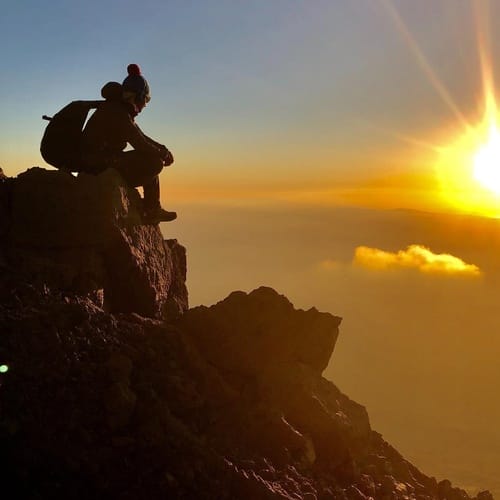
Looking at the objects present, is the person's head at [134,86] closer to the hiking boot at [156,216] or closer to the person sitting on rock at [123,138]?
the person sitting on rock at [123,138]

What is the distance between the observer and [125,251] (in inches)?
511

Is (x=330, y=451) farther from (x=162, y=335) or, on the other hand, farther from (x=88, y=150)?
(x=88, y=150)

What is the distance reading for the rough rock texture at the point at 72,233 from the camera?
12.0 metres

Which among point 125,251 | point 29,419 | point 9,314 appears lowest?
point 29,419

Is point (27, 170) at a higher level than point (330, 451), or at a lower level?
higher

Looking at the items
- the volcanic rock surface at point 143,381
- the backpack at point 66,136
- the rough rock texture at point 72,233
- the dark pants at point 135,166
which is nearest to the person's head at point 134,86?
the backpack at point 66,136

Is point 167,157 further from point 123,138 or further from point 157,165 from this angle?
point 123,138

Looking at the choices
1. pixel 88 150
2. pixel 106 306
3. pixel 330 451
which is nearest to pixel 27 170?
pixel 88 150

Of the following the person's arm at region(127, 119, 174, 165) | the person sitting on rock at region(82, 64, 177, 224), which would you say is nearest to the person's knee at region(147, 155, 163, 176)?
the person sitting on rock at region(82, 64, 177, 224)

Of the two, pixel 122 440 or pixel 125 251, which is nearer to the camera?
pixel 122 440

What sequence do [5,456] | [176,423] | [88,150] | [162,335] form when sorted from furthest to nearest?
1. [88,150]
2. [162,335]
3. [176,423]
4. [5,456]

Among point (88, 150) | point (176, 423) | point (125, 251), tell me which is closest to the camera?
point (176, 423)

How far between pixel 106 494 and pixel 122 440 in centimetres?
88

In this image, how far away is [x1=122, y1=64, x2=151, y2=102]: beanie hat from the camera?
1390cm
